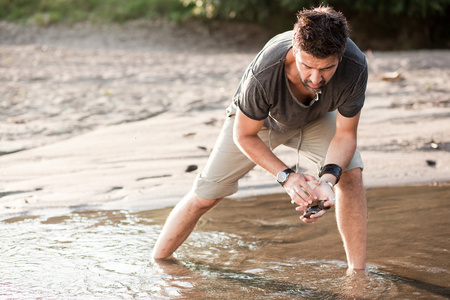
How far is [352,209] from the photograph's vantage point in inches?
136

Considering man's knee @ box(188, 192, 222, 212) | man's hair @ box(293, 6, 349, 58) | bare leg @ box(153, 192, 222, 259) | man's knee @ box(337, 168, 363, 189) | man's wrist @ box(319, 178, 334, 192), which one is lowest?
bare leg @ box(153, 192, 222, 259)

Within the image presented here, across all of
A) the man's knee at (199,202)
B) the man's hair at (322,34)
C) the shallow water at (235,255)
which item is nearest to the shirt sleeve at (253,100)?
the man's hair at (322,34)

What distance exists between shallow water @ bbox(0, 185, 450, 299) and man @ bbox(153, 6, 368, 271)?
23cm

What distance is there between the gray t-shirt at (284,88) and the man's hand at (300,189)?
0.35 metres

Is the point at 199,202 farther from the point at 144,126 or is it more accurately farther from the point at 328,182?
the point at 144,126

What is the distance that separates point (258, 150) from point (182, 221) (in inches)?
30.5

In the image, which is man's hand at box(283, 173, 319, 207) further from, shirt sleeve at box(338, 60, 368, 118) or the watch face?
shirt sleeve at box(338, 60, 368, 118)

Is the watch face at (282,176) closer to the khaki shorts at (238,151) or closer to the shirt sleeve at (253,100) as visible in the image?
the shirt sleeve at (253,100)

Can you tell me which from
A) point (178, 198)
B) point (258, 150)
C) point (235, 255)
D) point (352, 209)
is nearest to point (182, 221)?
point (235, 255)

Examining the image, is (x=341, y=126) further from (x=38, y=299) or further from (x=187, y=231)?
(x=38, y=299)

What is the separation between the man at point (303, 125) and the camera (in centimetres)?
281

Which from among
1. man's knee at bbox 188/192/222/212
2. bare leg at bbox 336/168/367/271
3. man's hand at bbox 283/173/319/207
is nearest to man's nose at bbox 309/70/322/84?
man's hand at bbox 283/173/319/207

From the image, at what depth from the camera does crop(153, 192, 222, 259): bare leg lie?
3.65m

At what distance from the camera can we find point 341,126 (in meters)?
3.27
